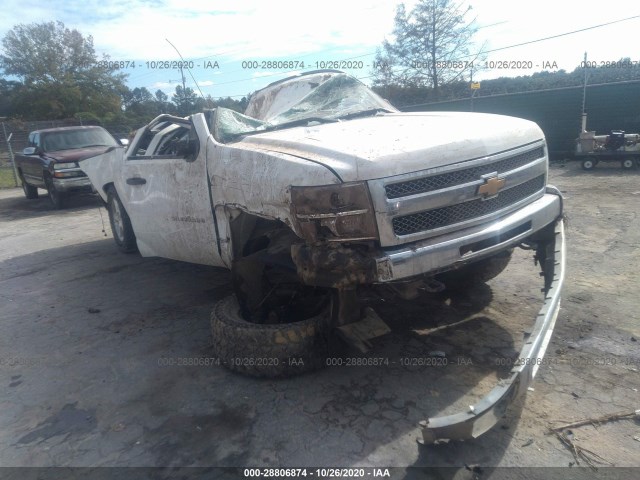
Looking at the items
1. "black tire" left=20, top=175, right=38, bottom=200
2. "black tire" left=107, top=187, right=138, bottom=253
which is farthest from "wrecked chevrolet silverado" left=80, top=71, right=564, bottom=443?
"black tire" left=20, top=175, right=38, bottom=200

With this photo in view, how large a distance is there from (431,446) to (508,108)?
17.0 metres

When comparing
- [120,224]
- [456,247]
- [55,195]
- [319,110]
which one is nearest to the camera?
[456,247]

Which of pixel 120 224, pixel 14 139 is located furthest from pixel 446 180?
pixel 14 139

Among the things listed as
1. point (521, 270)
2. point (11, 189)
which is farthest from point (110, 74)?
point (521, 270)

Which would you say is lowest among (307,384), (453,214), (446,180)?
(307,384)

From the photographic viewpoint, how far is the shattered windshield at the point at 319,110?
158 inches

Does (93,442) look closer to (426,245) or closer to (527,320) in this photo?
(426,245)

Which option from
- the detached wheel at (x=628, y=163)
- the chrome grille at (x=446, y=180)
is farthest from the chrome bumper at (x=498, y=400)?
the detached wheel at (x=628, y=163)

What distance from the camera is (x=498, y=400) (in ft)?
7.65

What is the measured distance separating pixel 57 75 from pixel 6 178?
28.5m

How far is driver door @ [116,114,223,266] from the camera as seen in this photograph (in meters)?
3.92

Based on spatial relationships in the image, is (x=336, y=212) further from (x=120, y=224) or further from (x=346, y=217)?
(x=120, y=224)

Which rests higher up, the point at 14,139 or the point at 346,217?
the point at 14,139

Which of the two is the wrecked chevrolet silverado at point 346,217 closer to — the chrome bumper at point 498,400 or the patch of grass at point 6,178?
the chrome bumper at point 498,400
